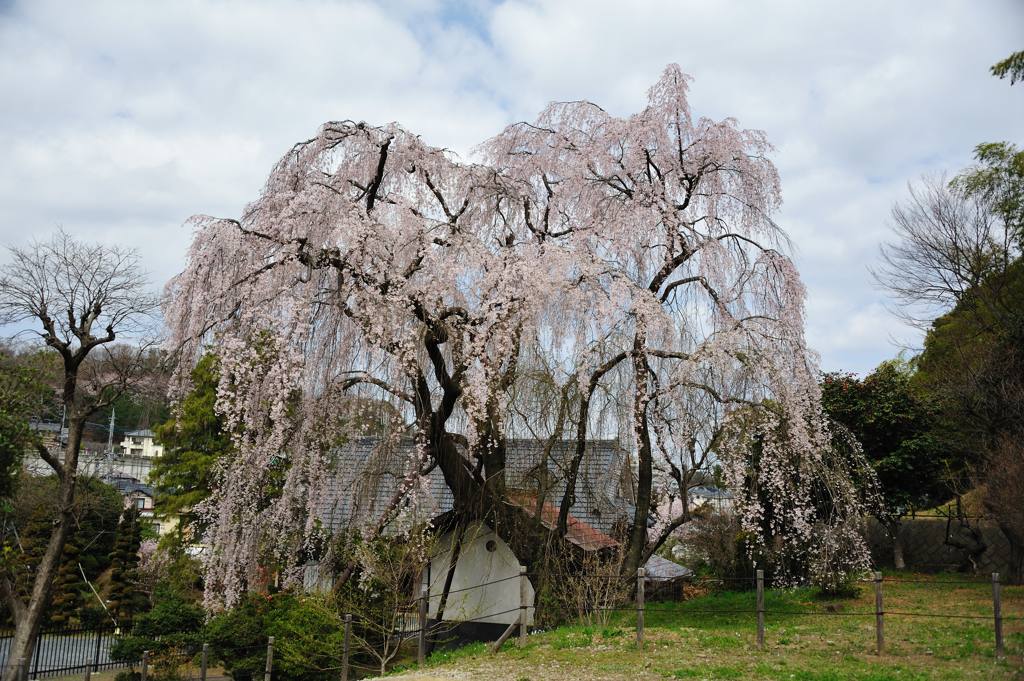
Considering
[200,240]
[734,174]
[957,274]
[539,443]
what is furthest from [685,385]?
[957,274]

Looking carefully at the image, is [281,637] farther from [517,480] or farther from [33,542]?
[33,542]

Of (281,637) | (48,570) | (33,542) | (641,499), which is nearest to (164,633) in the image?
(48,570)

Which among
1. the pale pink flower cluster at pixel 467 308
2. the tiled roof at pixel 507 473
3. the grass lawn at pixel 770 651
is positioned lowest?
the grass lawn at pixel 770 651

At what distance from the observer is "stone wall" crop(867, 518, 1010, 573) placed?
479 inches

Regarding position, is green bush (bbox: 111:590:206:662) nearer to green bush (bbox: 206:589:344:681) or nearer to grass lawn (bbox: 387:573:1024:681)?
green bush (bbox: 206:589:344:681)

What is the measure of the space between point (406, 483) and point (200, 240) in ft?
13.0

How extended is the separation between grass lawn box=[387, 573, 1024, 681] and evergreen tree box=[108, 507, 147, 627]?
49.5ft

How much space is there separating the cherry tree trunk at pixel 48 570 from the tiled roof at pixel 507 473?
19.3ft

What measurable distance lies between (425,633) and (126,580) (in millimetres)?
15455

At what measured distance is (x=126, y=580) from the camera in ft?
62.8

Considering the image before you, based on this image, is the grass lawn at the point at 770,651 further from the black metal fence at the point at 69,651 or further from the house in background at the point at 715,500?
the black metal fence at the point at 69,651

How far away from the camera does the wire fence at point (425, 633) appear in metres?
7.03

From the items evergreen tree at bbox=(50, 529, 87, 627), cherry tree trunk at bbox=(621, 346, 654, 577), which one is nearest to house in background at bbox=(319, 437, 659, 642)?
cherry tree trunk at bbox=(621, 346, 654, 577)

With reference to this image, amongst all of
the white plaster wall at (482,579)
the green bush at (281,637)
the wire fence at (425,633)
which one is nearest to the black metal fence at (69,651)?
the wire fence at (425,633)
